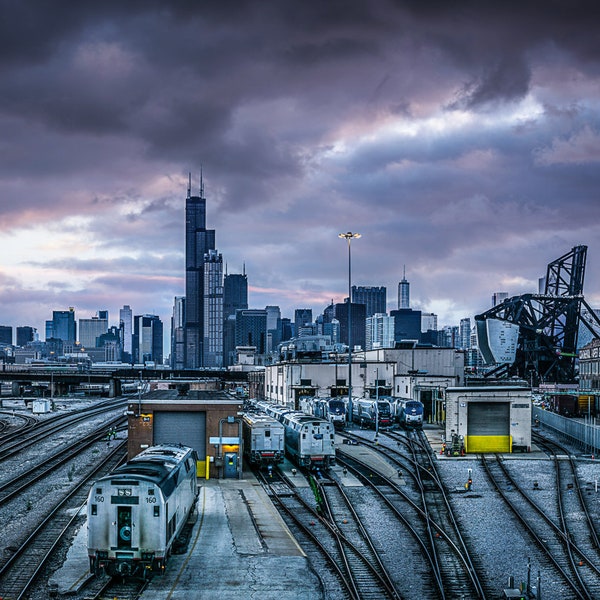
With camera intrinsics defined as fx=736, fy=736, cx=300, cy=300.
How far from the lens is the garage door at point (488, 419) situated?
55.7 metres

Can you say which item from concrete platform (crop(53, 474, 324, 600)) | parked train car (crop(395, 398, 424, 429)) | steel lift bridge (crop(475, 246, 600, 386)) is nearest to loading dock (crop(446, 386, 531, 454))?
parked train car (crop(395, 398, 424, 429))

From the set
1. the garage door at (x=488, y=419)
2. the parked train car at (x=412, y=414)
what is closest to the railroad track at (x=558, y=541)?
the garage door at (x=488, y=419)

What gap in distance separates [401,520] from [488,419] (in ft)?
80.2

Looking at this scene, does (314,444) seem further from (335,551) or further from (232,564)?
(232,564)

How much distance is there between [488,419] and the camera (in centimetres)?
5581

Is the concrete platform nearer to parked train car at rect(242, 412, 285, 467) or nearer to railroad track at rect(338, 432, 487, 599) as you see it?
railroad track at rect(338, 432, 487, 599)

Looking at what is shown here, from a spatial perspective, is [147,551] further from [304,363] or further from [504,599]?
[304,363]

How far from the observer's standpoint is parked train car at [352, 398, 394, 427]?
74.2 m

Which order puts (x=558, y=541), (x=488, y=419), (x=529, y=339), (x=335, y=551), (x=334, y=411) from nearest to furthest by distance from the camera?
(x=335, y=551)
(x=558, y=541)
(x=488, y=419)
(x=334, y=411)
(x=529, y=339)

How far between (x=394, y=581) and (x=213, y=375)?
16663cm

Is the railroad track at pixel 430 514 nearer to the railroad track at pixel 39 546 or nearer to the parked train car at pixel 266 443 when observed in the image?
the parked train car at pixel 266 443

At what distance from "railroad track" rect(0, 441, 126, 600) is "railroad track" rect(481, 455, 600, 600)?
17830 mm

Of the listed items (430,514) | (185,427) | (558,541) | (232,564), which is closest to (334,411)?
(185,427)

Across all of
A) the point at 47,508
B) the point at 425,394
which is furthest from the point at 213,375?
the point at 47,508
